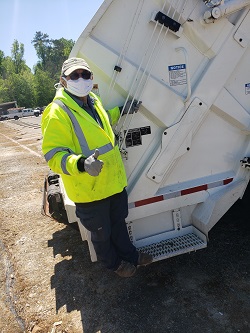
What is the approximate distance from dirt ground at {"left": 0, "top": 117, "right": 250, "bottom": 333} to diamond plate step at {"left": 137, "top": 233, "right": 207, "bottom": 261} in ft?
1.16

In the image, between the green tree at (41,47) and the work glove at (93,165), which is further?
the green tree at (41,47)

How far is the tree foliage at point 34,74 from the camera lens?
55.8 m

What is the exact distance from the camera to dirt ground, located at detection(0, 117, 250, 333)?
2.44 m

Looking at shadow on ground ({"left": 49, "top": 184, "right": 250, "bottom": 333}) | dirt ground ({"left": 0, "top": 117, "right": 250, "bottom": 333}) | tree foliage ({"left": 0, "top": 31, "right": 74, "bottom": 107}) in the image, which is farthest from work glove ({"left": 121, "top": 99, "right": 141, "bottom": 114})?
tree foliage ({"left": 0, "top": 31, "right": 74, "bottom": 107})

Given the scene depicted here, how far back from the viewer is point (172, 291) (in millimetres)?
2742

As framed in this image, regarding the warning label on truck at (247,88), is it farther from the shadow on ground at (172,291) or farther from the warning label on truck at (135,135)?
the shadow on ground at (172,291)

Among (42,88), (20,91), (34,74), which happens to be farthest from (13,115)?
(34,74)

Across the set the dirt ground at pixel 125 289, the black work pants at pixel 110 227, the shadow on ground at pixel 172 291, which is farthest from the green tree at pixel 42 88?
the black work pants at pixel 110 227

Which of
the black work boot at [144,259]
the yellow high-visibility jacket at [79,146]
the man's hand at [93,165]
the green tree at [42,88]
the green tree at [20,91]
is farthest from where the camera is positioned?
the green tree at [20,91]

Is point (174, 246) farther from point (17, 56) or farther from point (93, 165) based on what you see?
point (17, 56)

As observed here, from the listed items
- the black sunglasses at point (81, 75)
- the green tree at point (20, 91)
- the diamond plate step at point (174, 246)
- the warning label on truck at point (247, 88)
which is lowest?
the green tree at point (20, 91)

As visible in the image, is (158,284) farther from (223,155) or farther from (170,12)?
(170,12)

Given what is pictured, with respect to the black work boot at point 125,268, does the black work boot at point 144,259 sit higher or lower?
higher

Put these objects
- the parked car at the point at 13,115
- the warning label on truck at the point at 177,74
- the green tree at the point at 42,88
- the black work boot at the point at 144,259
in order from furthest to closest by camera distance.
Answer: the green tree at the point at 42,88 → the parked car at the point at 13,115 → the black work boot at the point at 144,259 → the warning label on truck at the point at 177,74
